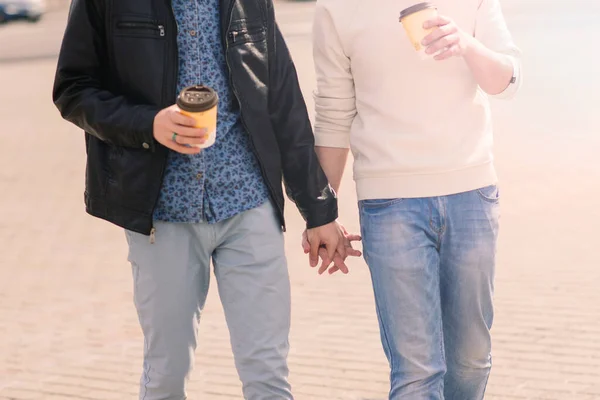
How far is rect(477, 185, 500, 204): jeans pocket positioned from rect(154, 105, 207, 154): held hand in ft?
2.94

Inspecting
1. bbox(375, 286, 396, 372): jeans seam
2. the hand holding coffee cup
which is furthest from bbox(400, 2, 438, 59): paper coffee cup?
bbox(375, 286, 396, 372): jeans seam

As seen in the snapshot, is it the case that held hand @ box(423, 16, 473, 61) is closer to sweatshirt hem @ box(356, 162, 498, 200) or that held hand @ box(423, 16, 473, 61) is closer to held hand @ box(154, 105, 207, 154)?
sweatshirt hem @ box(356, 162, 498, 200)

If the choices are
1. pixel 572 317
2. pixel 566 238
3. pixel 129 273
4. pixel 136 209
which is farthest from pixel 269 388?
pixel 566 238

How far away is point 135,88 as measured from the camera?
2.95 m

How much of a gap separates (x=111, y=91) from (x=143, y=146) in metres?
0.24

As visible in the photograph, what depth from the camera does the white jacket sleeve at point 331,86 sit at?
314cm

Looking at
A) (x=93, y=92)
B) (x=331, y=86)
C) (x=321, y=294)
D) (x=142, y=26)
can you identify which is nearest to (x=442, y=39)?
(x=331, y=86)

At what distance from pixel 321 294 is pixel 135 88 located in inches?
123

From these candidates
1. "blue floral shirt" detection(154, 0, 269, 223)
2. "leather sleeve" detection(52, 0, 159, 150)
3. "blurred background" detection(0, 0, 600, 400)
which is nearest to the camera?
"leather sleeve" detection(52, 0, 159, 150)

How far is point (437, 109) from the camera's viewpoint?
302 centimetres

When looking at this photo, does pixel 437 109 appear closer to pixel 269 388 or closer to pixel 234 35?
pixel 234 35

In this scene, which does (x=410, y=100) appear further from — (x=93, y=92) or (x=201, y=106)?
(x=93, y=92)

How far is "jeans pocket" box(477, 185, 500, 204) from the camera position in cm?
Answer: 308

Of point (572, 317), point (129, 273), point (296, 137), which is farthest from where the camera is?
point (129, 273)
